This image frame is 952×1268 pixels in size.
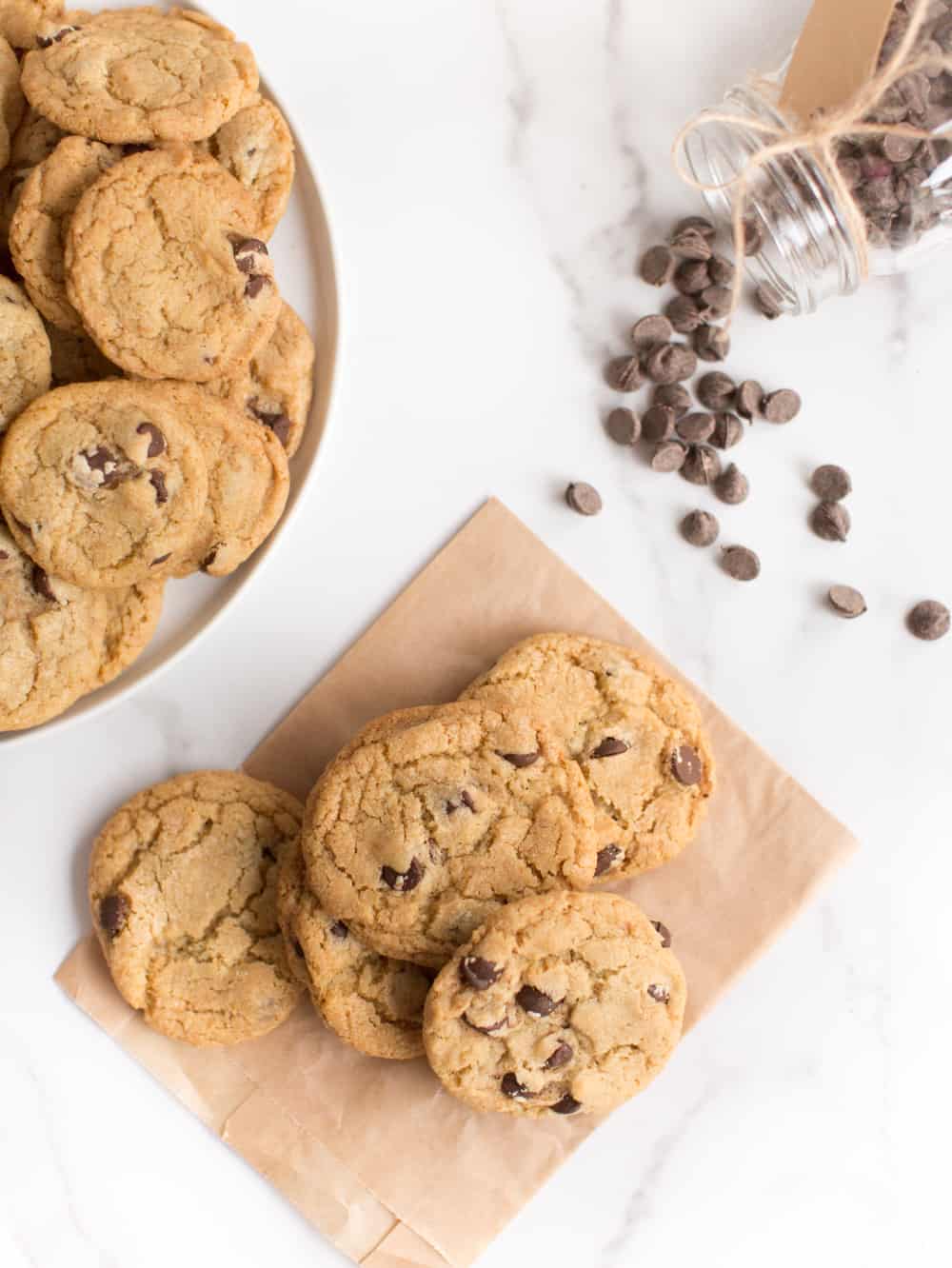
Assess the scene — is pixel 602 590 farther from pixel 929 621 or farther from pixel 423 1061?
pixel 423 1061

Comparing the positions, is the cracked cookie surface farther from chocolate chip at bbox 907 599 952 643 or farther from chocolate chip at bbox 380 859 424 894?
chocolate chip at bbox 907 599 952 643

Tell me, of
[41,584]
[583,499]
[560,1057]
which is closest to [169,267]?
[41,584]

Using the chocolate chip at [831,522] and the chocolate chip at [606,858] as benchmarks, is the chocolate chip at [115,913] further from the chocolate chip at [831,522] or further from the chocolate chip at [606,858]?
the chocolate chip at [831,522]

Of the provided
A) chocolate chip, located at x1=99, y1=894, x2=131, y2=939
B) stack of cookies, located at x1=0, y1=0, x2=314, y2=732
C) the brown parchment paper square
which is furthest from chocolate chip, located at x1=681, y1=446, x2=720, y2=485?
chocolate chip, located at x1=99, y1=894, x2=131, y2=939

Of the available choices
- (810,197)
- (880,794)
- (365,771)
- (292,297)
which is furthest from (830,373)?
(365,771)

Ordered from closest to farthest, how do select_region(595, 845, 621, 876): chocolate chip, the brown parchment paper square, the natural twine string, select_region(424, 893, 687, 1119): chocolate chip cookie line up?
the natural twine string → select_region(424, 893, 687, 1119): chocolate chip cookie → select_region(595, 845, 621, 876): chocolate chip → the brown parchment paper square

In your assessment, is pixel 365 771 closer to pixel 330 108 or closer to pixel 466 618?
pixel 466 618

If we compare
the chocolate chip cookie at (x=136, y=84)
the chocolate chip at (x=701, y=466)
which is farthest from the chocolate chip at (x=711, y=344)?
the chocolate chip cookie at (x=136, y=84)
